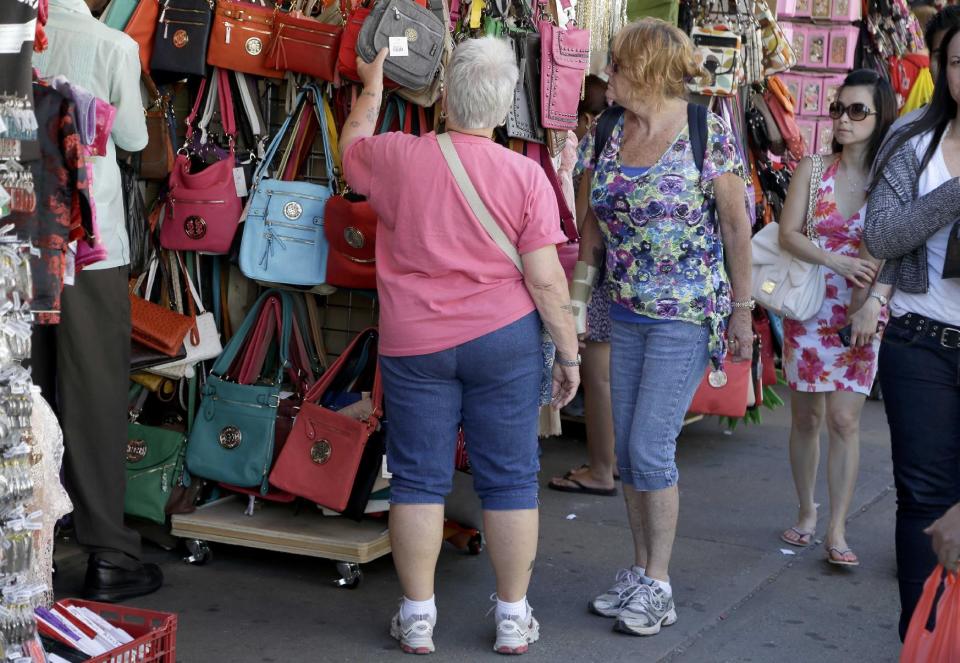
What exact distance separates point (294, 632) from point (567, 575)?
112cm

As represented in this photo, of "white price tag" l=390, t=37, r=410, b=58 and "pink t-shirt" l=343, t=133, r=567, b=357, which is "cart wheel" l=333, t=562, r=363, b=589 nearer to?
"pink t-shirt" l=343, t=133, r=567, b=357

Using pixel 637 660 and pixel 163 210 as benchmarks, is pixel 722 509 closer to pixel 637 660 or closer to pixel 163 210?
pixel 637 660

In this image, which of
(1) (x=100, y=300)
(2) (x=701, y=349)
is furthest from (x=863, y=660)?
(1) (x=100, y=300)

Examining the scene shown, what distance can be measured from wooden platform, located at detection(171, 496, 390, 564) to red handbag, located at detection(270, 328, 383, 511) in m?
0.13

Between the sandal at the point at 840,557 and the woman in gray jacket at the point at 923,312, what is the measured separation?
4.38 ft

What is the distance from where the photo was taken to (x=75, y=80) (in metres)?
3.89

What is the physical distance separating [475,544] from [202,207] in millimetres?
1597

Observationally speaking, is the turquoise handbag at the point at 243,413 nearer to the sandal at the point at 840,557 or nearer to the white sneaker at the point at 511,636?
the white sneaker at the point at 511,636

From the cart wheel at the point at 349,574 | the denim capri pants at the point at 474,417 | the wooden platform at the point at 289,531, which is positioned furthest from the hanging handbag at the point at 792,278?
the cart wheel at the point at 349,574

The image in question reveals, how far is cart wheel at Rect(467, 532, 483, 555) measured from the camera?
190 inches

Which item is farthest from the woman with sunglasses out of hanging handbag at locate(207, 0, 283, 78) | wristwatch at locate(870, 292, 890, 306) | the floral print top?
hanging handbag at locate(207, 0, 283, 78)

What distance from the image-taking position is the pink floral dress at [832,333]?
15.8 feet

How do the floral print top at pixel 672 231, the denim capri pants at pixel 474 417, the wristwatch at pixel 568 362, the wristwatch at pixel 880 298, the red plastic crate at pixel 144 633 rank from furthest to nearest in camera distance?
the floral print top at pixel 672 231 → the wristwatch at pixel 568 362 → the denim capri pants at pixel 474 417 → the wristwatch at pixel 880 298 → the red plastic crate at pixel 144 633

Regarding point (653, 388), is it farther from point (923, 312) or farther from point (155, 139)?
point (155, 139)
